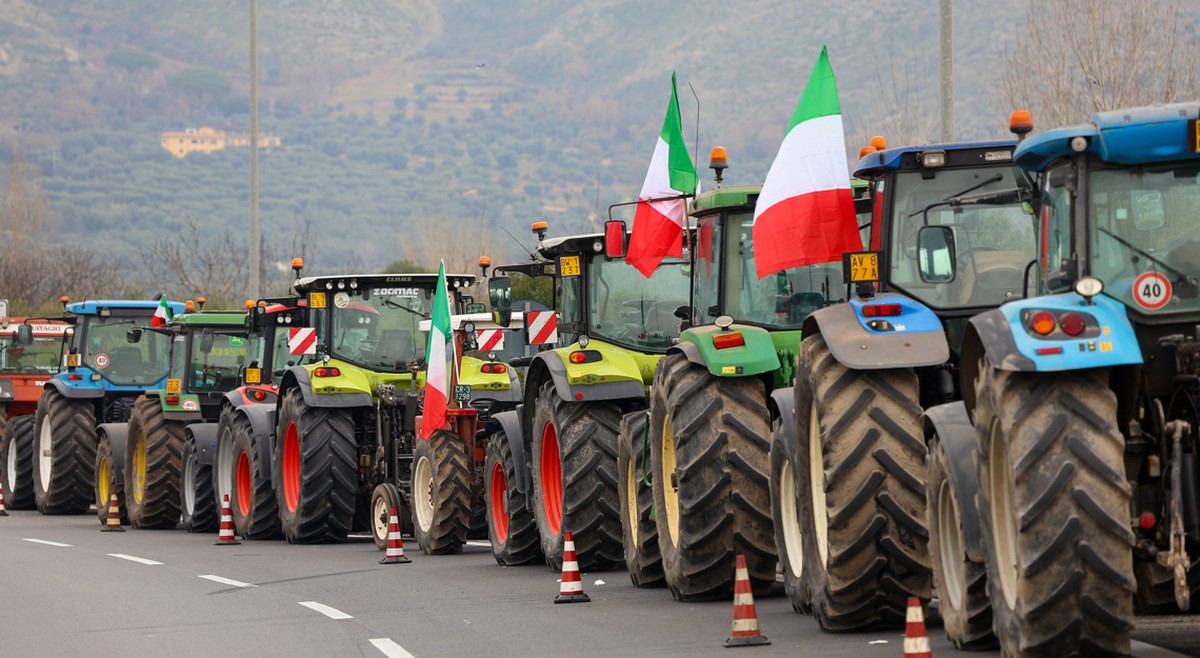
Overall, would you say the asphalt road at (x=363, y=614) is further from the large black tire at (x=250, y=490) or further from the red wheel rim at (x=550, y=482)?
the large black tire at (x=250, y=490)

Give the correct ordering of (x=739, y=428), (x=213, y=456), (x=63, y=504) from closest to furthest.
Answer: (x=739, y=428) → (x=213, y=456) → (x=63, y=504)

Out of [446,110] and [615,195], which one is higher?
[446,110]

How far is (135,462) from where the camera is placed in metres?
26.7

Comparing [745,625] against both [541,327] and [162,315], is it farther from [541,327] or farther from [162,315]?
[162,315]

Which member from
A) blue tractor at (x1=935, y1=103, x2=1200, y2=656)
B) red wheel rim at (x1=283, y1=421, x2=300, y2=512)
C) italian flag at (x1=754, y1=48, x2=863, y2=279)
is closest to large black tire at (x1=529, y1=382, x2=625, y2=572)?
italian flag at (x1=754, y1=48, x2=863, y2=279)

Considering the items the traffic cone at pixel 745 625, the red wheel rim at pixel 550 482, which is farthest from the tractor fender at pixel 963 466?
the red wheel rim at pixel 550 482

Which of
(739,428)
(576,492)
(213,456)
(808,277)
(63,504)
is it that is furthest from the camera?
(63,504)

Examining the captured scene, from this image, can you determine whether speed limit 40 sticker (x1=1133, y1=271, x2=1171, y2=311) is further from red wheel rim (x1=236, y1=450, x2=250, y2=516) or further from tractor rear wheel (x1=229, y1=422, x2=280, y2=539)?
red wheel rim (x1=236, y1=450, x2=250, y2=516)

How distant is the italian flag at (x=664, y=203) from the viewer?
15.3 metres

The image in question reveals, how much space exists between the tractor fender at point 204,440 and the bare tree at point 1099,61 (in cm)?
1187

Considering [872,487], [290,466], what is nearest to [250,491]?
[290,466]

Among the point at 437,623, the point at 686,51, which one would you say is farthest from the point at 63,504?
the point at 686,51

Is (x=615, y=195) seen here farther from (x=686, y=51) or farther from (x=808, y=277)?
(x=808, y=277)

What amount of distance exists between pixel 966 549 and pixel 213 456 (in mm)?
16922
